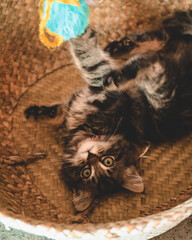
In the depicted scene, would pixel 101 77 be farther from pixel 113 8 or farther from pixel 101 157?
pixel 113 8

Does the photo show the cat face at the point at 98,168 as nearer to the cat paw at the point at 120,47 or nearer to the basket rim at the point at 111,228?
the basket rim at the point at 111,228

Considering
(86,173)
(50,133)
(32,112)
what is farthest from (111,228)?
(32,112)

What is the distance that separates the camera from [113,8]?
1.50 meters

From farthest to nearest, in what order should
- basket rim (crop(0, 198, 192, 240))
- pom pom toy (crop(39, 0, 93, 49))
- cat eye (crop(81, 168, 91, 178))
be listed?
cat eye (crop(81, 168, 91, 178))
pom pom toy (crop(39, 0, 93, 49))
basket rim (crop(0, 198, 192, 240))

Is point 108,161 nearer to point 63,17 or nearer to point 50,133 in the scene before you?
point 50,133

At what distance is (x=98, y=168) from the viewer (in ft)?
3.51

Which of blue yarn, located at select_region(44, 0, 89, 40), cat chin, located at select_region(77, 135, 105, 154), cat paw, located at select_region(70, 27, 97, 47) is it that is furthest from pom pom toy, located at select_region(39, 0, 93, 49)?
cat chin, located at select_region(77, 135, 105, 154)

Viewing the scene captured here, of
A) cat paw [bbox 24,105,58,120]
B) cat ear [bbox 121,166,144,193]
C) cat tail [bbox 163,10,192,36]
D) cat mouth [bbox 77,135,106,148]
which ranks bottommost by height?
cat ear [bbox 121,166,144,193]

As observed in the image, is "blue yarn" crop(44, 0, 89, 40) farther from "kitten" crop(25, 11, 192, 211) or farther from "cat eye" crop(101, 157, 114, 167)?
"cat eye" crop(101, 157, 114, 167)

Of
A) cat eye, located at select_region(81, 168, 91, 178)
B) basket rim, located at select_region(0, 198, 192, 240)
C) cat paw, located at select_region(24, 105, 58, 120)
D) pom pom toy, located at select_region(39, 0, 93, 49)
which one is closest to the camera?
basket rim, located at select_region(0, 198, 192, 240)

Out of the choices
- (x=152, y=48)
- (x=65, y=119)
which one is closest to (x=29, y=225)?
(x=65, y=119)

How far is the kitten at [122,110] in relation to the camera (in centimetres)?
108

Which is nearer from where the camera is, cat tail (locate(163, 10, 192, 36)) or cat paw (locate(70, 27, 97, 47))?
cat paw (locate(70, 27, 97, 47))

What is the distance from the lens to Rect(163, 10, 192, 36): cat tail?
46.2 inches
